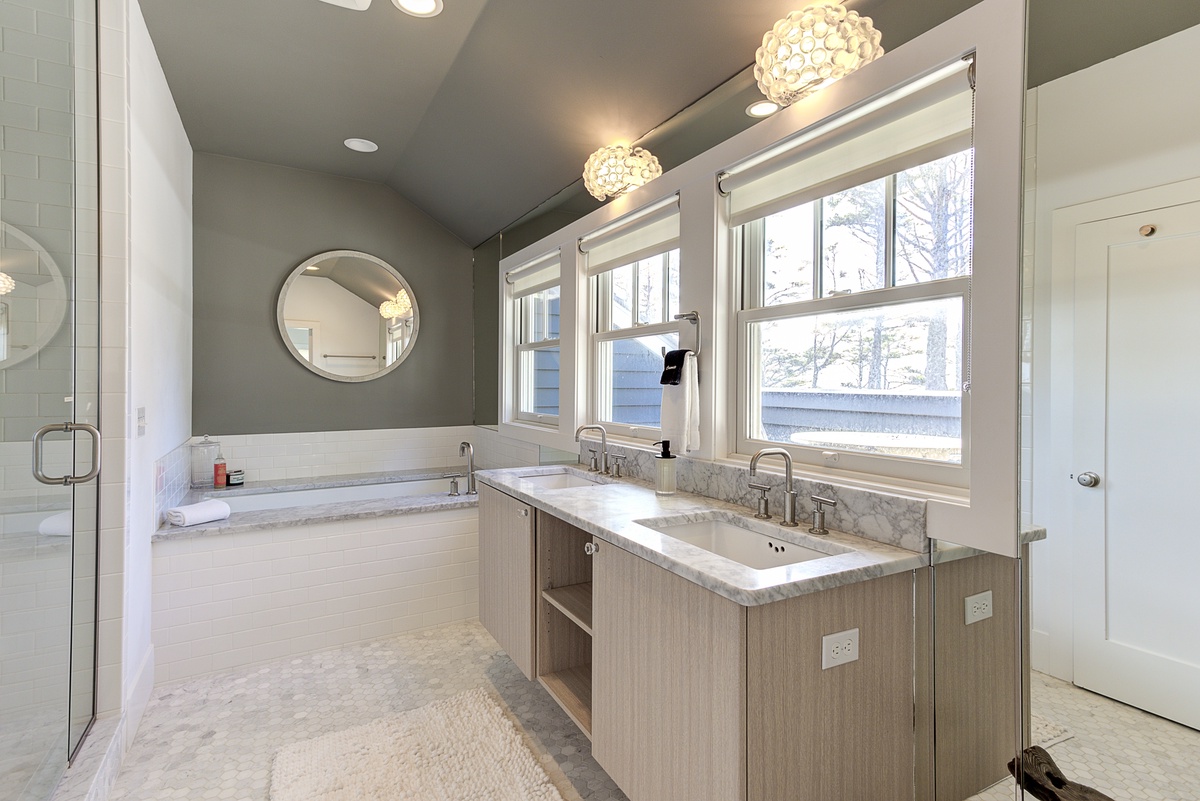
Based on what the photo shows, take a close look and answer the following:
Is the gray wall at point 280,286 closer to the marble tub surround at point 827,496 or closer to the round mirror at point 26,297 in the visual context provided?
the round mirror at point 26,297

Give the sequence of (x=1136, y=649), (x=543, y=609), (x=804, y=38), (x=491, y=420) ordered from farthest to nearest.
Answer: (x=491, y=420) → (x=543, y=609) → (x=804, y=38) → (x=1136, y=649)

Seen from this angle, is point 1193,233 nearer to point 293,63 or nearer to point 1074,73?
point 1074,73

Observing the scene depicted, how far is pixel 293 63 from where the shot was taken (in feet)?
8.55

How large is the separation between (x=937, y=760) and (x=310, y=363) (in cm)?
388

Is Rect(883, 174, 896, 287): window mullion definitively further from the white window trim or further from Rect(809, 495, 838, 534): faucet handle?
Rect(809, 495, 838, 534): faucet handle

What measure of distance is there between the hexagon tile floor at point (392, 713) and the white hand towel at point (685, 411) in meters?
1.16

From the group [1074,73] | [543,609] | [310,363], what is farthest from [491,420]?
[1074,73]

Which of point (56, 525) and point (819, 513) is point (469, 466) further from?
point (819, 513)

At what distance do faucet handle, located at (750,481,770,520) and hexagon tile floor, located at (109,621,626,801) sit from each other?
39.1 inches

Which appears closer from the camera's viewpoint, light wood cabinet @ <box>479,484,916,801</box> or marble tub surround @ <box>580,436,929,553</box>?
light wood cabinet @ <box>479,484,916,801</box>

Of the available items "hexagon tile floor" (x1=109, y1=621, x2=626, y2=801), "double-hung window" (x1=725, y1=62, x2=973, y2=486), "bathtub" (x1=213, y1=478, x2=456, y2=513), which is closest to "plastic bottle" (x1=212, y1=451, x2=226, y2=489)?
"bathtub" (x1=213, y1=478, x2=456, y2=513)

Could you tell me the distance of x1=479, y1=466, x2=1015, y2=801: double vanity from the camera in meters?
1.17

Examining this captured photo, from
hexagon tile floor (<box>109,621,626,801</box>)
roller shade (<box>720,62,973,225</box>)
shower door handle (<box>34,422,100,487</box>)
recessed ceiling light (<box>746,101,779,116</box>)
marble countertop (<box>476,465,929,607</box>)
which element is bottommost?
hexagon tile floor (<box>109,621,626,801</box>)

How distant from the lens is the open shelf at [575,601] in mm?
1892
